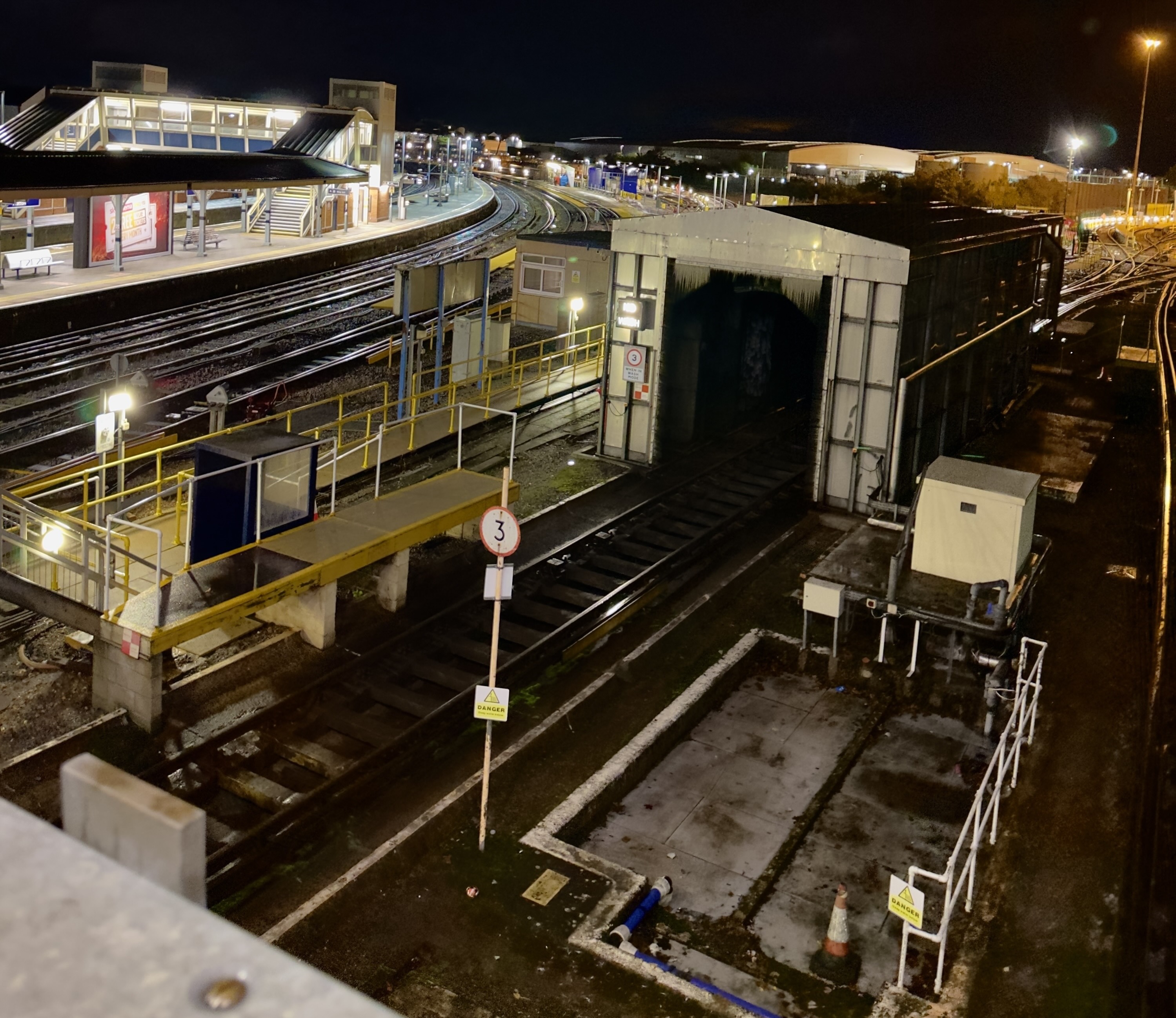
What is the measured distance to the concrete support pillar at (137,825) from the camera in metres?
2.30

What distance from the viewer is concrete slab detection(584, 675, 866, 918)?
10.1 meters

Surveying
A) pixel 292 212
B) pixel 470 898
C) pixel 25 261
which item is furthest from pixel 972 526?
pixel 292 212

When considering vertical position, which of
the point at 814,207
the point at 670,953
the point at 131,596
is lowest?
the point at 670,953

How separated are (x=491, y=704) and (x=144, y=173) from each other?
66.4 ft

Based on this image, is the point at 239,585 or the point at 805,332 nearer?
the point at 239,585

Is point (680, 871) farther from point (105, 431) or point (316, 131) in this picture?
point (316, 131)

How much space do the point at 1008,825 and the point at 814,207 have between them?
44.2ft

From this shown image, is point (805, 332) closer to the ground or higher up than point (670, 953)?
higher up

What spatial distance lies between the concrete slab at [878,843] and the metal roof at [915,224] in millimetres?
8494

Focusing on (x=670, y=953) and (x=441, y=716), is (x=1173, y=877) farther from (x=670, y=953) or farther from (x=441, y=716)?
(x=441, y=716)

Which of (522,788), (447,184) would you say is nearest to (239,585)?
(522,788)

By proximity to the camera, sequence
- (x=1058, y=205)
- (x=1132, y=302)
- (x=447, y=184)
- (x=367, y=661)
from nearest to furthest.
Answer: (x=367, y=661) → (x=1132, y=302) → (x=447, y=184) → (x=1058, y=205)

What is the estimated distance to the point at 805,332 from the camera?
26.0 meters

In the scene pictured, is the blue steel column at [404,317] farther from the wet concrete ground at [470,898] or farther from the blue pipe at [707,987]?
the blue pipe at [707,987]
